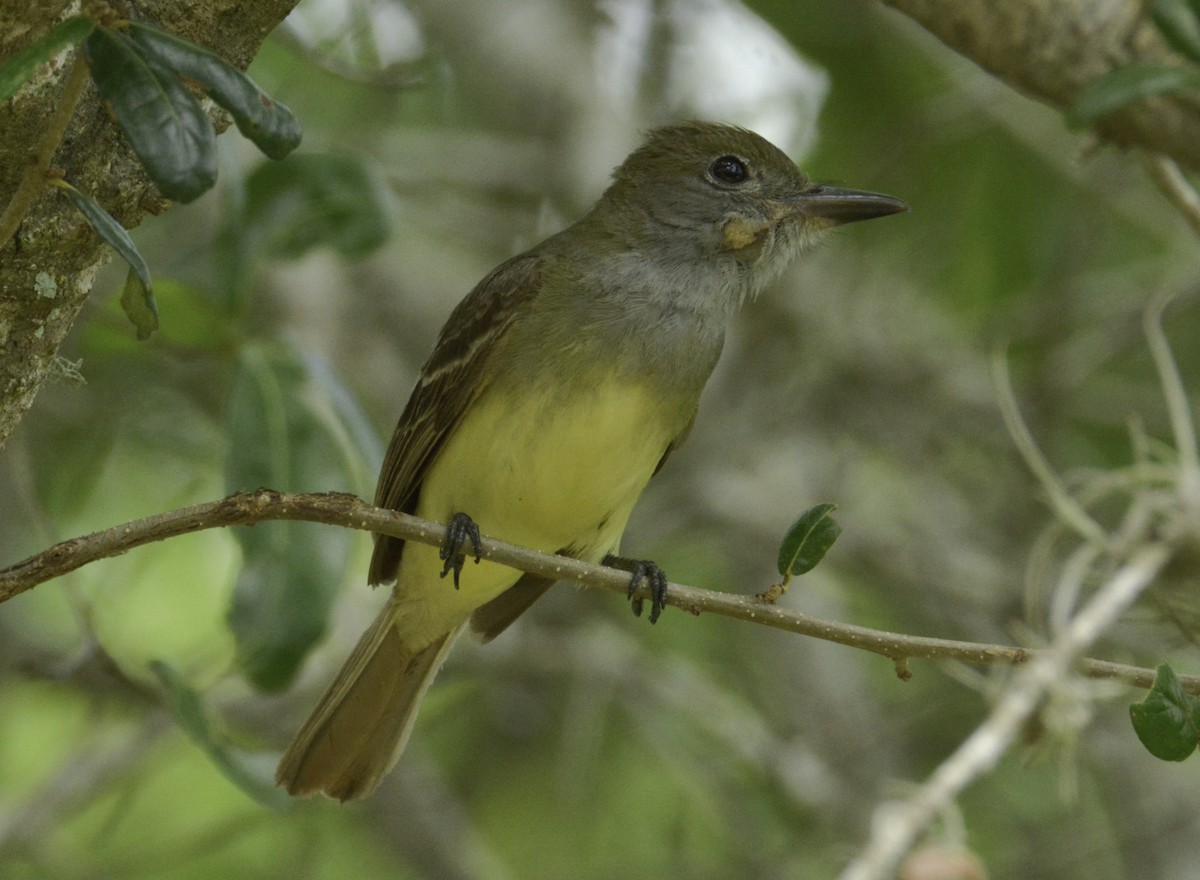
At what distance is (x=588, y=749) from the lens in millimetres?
5164

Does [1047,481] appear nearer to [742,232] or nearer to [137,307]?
[742,232]

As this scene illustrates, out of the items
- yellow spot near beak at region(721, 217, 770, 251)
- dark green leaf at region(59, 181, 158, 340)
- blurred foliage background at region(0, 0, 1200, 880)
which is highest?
dark green leaf at region(59, 181, 158, 340)

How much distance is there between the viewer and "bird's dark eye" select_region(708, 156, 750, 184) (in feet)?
13.9

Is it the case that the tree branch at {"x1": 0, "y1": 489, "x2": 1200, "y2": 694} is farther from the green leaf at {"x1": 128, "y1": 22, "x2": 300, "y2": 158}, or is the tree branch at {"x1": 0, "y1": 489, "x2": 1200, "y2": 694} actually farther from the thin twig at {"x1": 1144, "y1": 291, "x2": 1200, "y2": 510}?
the thin twig at {"x1": 1144, "y1": 291, "x2": 1200, "y2": 510}

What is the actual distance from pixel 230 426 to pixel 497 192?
296 centimetres

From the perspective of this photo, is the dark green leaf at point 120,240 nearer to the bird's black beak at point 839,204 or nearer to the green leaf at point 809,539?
the green leaf at point 809,539

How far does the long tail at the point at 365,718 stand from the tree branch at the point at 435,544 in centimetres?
135

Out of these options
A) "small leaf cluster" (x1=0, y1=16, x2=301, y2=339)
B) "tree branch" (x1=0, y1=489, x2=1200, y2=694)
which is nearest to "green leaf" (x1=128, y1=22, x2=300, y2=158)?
"small leaf cluster" (x1=0, y1=16, x2=301, y2=339)

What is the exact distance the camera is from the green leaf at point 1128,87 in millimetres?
3277

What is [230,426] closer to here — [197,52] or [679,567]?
[197,52]

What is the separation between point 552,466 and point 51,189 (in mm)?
1650

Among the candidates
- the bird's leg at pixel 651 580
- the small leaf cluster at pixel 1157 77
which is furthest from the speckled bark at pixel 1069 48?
the bird's leg at pixel 651 580

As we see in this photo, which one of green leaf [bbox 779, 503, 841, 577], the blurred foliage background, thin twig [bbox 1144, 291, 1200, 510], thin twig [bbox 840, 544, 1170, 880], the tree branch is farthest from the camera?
the blurred foliage background

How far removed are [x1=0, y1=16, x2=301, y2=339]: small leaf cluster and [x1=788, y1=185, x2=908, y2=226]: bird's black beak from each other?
223cm
